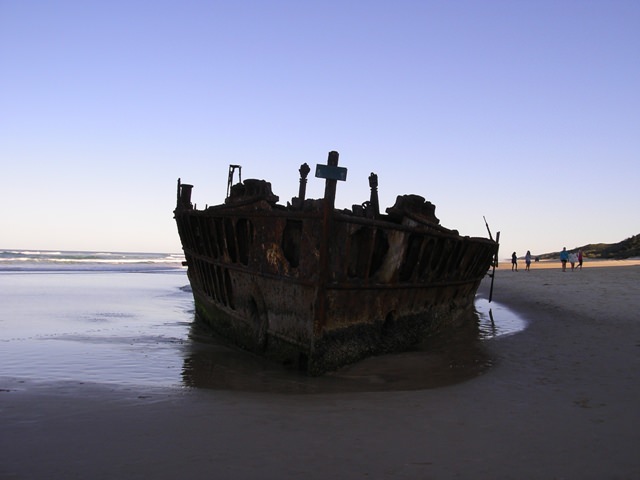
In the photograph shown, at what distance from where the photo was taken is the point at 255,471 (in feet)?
10.9

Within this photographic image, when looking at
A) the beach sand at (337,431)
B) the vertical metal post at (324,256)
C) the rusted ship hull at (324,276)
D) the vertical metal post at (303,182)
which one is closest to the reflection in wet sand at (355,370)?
the rusted ship hull at (324,276)

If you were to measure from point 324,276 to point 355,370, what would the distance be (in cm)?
131

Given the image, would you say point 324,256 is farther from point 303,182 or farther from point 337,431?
point 303,182

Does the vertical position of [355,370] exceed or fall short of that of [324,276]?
it falls short

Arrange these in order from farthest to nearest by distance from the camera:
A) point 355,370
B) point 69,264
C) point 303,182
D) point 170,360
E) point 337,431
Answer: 1. point 69,264
2. point 303,182
3. point 170,360
4. point 355,370
5. point 337,431

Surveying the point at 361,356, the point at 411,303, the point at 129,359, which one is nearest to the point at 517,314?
the point at 411,303

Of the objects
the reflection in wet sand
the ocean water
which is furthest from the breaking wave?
the reflection in wet sand

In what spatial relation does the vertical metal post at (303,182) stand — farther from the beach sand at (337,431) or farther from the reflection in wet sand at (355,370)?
the beach sand at (337,431)

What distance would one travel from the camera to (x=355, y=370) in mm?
6898

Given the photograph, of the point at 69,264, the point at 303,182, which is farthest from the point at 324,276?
the point at 69,264

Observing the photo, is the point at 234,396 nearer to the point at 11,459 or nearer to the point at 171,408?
the point at 171,408

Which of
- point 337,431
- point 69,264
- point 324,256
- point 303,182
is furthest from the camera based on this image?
point 69,264

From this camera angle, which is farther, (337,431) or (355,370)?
(355,370)

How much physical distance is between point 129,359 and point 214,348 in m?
1.62
